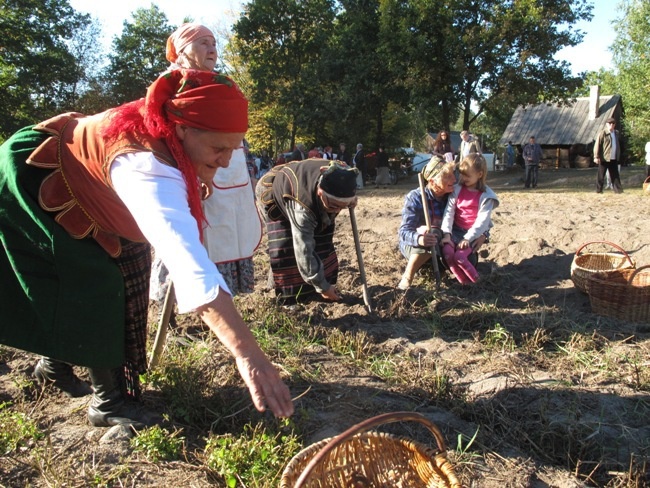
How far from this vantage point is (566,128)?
2928 cm

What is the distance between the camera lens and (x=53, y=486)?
202 cm

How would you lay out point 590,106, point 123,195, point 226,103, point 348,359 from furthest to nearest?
1. point 590,106
2. point 348,359
3. point 226,103
4. point 123,195

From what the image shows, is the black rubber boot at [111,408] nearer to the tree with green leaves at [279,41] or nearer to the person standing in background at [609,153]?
the person standing in background at [609,153]

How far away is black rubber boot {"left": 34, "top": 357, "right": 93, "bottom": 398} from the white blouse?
1.36m

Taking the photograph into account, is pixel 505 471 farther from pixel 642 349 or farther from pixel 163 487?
pixel 642 349

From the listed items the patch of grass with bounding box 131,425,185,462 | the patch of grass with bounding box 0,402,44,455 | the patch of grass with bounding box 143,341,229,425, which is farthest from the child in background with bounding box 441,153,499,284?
the patch of grass with bounding box 0,402,44,455

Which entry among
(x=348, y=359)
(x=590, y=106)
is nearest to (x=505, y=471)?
(x=348, y=359)

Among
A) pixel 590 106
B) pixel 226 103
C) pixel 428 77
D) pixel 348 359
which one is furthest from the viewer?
pixel 590 106

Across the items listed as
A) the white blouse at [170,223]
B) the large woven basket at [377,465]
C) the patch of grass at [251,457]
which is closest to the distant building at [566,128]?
the large woven basket at [377,465]

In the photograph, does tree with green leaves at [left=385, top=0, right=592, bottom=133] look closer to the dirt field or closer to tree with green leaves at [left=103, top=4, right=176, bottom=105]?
the dirt field

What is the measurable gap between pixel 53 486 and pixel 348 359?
161cm

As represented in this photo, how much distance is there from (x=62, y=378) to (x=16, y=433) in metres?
0.31

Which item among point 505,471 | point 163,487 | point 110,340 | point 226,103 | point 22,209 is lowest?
point 505,471

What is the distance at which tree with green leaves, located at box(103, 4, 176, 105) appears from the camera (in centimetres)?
3198
